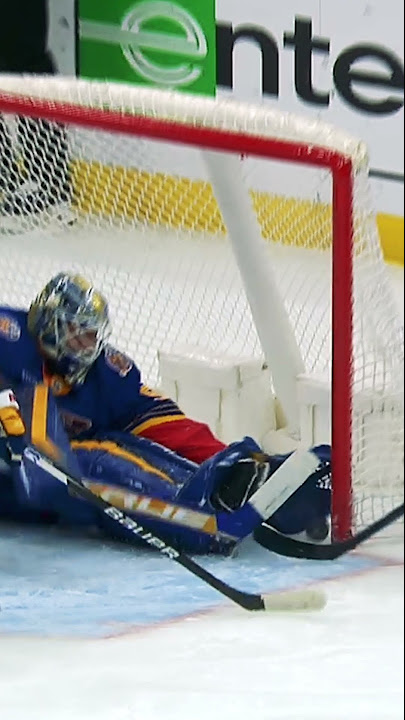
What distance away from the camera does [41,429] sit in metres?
1.53

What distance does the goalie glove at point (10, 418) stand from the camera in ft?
5.00

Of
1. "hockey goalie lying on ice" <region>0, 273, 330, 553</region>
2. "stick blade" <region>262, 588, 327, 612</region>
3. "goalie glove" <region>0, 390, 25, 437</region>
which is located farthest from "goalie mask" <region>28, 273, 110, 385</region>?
"stick blade" <region>262, 588, 327, 612</region>

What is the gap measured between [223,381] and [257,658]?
0.48 metres

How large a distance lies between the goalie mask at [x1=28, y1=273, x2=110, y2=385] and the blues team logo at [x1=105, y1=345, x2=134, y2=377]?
1.6 inches

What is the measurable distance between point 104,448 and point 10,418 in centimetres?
13

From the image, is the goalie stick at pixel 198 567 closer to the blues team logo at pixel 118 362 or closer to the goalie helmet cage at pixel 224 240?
the goalie helmet cage at pixel 224 240

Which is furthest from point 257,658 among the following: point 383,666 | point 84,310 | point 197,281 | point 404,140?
point 404,140

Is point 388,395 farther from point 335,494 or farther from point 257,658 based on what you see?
point 257,658

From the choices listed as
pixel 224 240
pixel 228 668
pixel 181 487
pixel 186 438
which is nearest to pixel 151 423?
pixel 186 438

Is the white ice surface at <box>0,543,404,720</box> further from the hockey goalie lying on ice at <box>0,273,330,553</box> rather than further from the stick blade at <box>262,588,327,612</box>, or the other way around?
the hockey goalie lying on ice at <box>0,273,330,553</box>

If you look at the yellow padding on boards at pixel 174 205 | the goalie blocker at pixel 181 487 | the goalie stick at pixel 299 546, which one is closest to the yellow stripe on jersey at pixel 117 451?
the goalie blocker at pixel 181 487

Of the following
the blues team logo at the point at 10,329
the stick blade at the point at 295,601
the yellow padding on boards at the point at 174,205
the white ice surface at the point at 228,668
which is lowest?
the white ice surface at the point at 228,668

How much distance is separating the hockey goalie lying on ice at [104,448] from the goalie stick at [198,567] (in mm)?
23

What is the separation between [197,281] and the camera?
6.49ft
